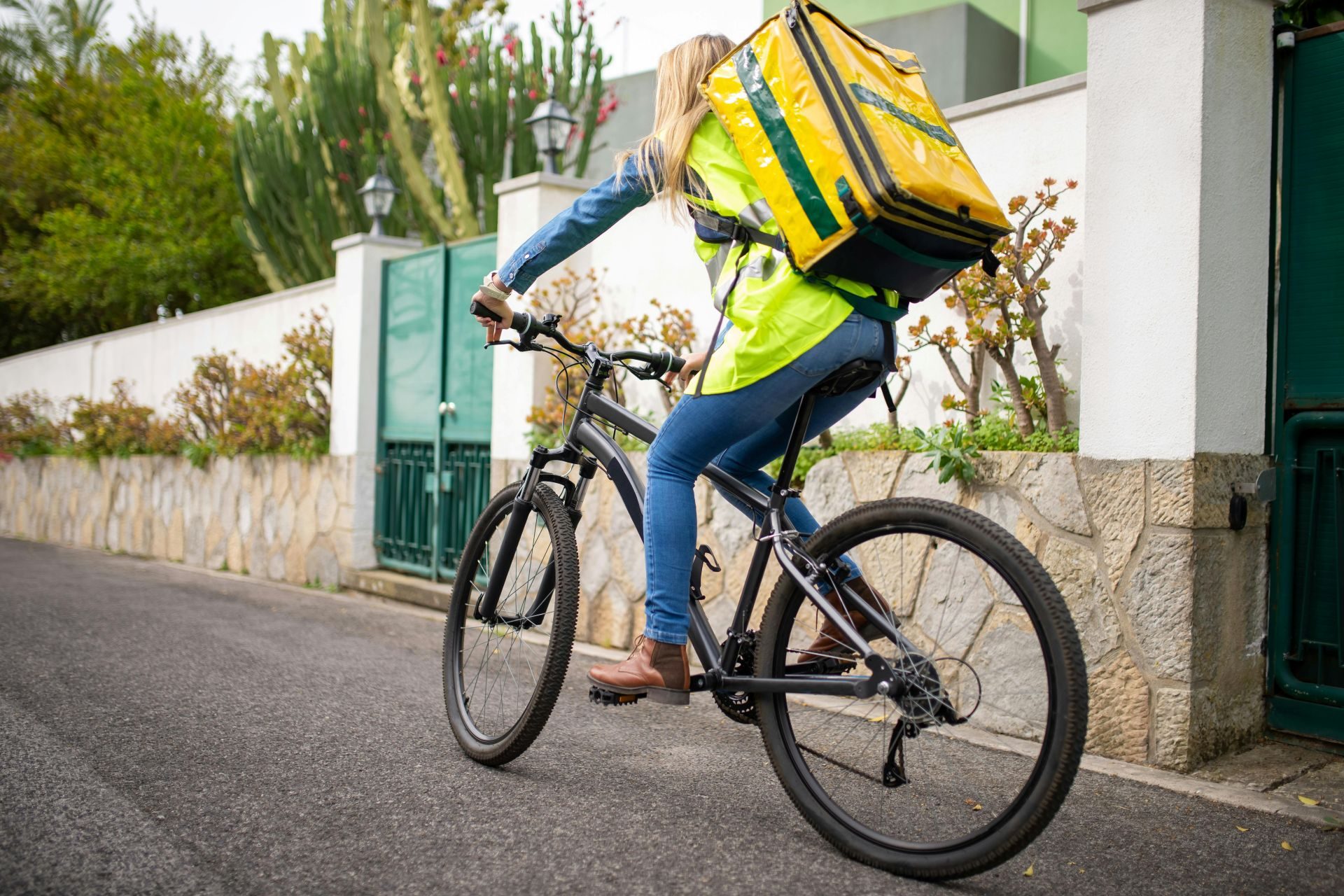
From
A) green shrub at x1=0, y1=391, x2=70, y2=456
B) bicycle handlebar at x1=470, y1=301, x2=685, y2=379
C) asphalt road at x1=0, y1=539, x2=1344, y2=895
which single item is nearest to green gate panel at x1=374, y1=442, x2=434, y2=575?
asphalt road at x1=0, y1=539, x2=1344, y2=895

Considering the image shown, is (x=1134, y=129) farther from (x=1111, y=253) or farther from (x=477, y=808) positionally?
(x=477, y=808)

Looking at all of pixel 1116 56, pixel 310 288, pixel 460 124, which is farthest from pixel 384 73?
pixel 1116 56

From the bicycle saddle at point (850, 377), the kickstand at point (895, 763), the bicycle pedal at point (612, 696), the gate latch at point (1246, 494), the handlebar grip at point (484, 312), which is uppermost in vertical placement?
the handlebar grip at point (484, 312)

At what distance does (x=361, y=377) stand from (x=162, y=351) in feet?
17.0

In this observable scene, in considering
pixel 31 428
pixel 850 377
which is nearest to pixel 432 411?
pixel 850 377

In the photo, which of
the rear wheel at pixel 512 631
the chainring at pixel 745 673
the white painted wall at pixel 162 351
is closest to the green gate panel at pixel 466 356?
the white painted wall at pixel 162 351

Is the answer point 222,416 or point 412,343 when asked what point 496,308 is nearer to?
point 412,343

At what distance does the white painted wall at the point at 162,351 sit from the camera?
986 centimetres

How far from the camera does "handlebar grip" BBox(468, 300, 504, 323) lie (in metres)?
3.14

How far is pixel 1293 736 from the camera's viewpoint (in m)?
3.59

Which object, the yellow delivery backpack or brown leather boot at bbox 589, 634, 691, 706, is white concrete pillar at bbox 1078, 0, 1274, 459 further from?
brown leather boot at bbox 589, 634, 691, 706

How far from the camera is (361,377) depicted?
8117mm

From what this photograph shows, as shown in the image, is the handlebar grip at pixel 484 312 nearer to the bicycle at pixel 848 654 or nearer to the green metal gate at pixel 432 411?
the bicycle at pixel 848 654

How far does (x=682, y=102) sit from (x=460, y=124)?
9.56 m
